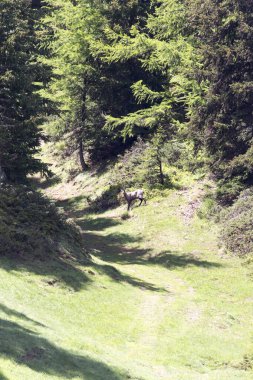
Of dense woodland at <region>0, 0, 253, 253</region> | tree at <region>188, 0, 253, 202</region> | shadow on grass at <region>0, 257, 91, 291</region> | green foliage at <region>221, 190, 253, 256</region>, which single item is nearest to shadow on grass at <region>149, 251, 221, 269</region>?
green foliage at <region>221, 190, 253, 256</region>

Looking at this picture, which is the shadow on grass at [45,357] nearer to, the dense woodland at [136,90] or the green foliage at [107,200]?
the dense woodland at [136,90]

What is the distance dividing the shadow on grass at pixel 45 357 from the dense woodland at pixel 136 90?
14830 millimetres

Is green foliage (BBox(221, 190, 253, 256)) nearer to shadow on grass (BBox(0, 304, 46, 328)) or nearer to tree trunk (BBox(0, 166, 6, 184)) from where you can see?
tree trunk (BBox(0, 166, 6, 184))

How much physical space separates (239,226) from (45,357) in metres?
16.7

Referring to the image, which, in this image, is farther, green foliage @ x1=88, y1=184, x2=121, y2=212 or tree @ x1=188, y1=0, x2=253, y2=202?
green foliage @ x1=88, y1=184, x2=121, y2=212

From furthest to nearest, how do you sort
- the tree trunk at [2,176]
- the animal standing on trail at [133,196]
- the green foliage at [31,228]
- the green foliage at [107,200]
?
the green foliage at [107,200] < the animal standing on trail at [133,196] < the tree trunk at [2,176] < the green foliage at [31,228]

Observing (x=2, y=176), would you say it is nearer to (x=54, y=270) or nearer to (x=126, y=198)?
(x=54, y=270)

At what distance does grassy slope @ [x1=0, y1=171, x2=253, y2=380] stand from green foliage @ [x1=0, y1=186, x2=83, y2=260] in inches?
40.5

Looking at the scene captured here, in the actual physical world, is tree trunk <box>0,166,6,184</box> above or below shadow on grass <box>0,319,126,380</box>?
above

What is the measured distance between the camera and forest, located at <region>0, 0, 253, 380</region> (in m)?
14.3

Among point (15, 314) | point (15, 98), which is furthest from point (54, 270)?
point (15, 98)

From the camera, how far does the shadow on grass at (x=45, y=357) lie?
10.2 metres

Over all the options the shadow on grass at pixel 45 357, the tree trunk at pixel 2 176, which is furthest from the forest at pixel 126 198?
the tree trunk at pixel 2 176

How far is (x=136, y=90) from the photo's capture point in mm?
39656
